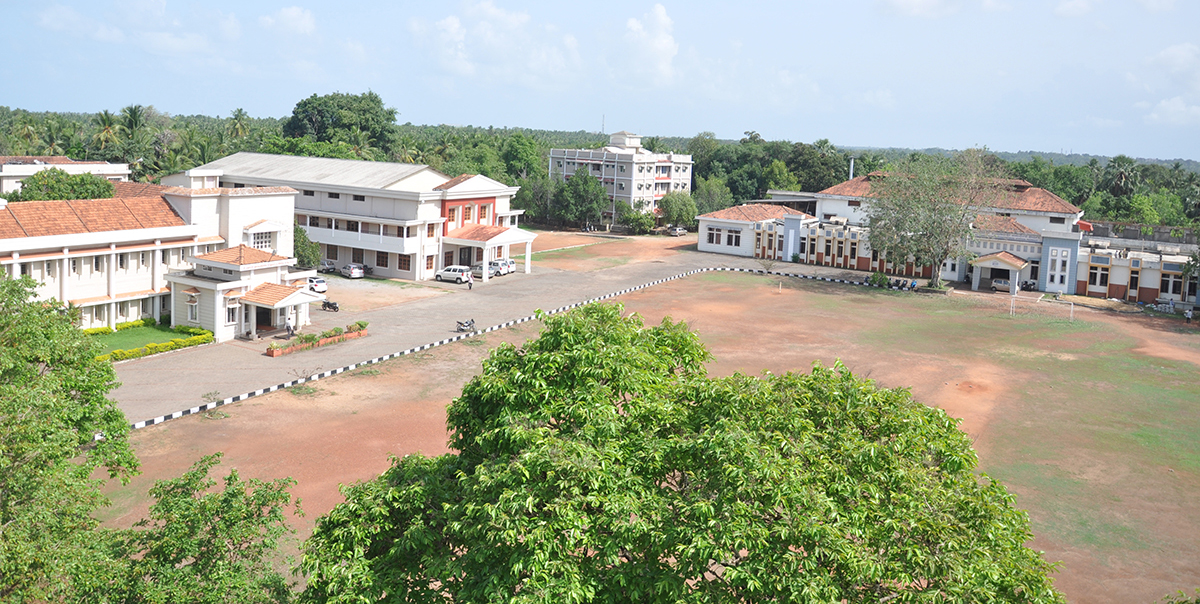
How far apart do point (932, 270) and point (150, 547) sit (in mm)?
55924

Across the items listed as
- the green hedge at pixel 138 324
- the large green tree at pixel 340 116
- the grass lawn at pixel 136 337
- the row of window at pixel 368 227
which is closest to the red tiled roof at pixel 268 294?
the grass lawn at pixel 136 337

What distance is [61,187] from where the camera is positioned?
149 feet

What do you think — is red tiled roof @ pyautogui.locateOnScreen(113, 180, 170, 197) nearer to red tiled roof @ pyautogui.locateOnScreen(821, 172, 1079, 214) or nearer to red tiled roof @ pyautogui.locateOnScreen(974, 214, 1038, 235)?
red tiled roof @ pyautogui.locateOnScreen(821, 172, 1079, 214)

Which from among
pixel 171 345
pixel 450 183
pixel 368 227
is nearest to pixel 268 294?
pixel 171 345

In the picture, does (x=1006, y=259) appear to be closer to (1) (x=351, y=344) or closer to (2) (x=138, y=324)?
(1) (x=351, y=344)

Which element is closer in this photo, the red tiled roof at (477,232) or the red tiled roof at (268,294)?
the red tiled roof at (268,294)

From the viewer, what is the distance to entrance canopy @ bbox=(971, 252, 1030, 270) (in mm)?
56156

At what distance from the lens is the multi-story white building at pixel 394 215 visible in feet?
171

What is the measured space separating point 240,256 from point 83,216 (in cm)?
641

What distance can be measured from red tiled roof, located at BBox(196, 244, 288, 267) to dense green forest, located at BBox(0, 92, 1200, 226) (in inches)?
1474

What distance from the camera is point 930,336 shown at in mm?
42656

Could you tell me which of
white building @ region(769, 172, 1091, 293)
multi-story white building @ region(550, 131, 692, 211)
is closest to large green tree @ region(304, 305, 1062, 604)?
white building @ region(769, 172, 1091, 293)

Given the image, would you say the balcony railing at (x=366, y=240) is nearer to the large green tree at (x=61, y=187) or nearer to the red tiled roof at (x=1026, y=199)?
the large green tree at (x=61, y=187)

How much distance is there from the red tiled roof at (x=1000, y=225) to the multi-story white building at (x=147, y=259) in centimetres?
4354
